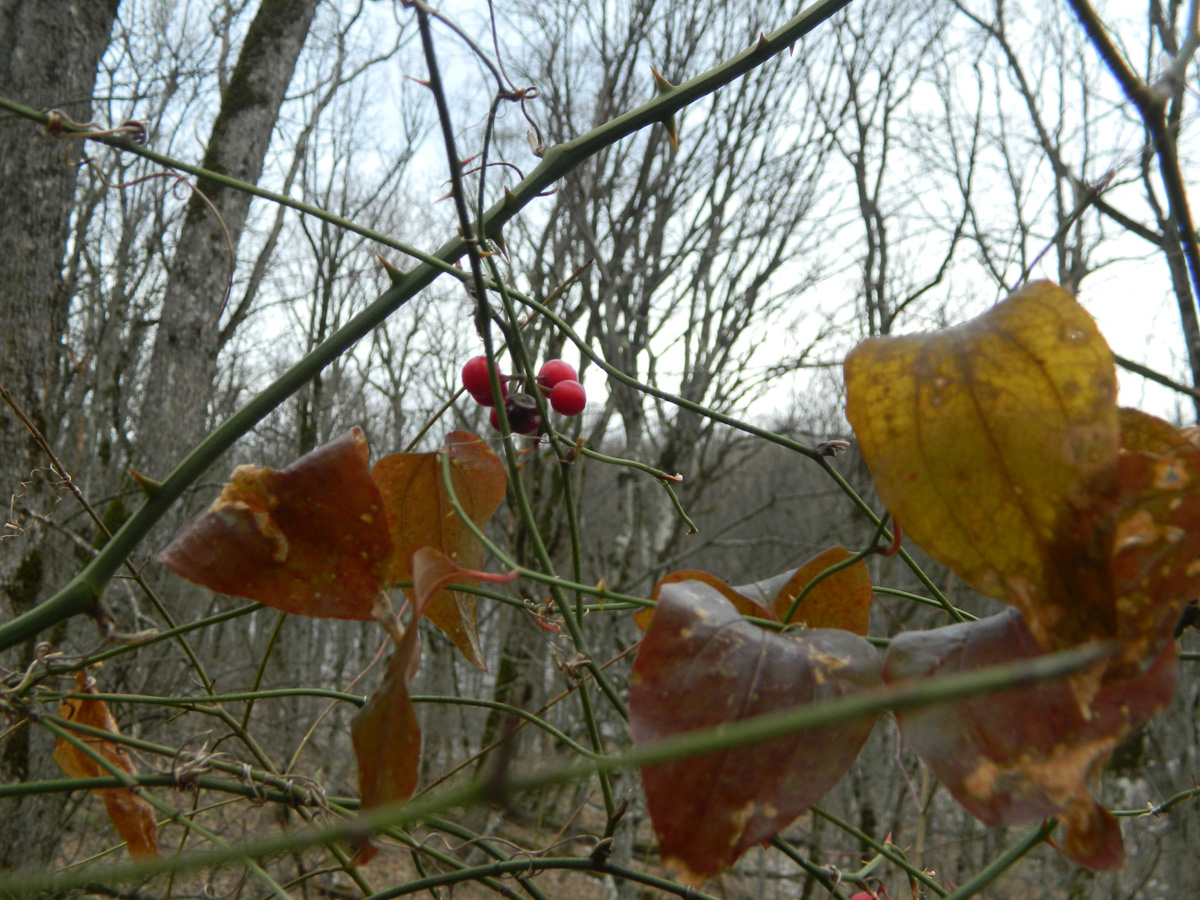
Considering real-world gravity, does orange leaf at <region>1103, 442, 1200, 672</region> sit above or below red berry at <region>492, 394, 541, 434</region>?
below

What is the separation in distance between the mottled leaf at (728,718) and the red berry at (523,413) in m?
0.22

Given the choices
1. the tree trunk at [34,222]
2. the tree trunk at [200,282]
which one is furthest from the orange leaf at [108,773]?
the tree trunk at [200,282]

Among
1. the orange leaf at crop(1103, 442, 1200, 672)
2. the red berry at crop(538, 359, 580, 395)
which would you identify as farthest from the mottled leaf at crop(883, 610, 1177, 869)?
the red berry at crop(538, 359, 580, 395)

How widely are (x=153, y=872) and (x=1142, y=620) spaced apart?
0.21m

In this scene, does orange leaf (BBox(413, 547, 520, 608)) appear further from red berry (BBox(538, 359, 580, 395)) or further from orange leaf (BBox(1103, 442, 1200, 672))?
red berry (BBox(538, 359, 580, 395))

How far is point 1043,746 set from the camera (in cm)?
20

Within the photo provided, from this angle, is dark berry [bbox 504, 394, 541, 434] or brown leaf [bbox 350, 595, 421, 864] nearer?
brown leaf [bbox 350, 595, 421, 864]

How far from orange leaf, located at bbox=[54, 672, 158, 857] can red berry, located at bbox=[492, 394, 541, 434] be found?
234 mm

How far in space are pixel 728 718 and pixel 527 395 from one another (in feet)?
0.91

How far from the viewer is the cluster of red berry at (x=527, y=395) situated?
0.43m

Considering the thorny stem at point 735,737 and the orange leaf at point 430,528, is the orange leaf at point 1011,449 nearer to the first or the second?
the thorny stem at point 735,737

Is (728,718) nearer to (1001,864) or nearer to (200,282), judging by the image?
(1001,864)

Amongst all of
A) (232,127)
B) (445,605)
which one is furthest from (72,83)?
(445,605)

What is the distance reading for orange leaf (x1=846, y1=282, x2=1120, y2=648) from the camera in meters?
0.19
